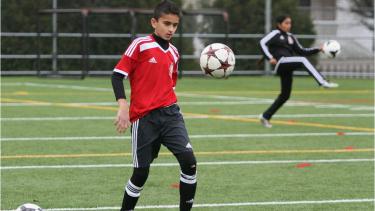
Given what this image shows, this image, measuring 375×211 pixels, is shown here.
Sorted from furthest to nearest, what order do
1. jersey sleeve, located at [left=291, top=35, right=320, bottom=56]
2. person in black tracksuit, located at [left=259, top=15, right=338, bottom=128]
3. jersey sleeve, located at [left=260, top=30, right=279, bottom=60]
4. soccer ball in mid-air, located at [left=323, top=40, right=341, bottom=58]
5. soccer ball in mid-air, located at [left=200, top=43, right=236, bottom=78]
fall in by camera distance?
soccer ball in mid-air, located at [left=323, top=40, right=341, bottom=58] < jersey sleeve, located at [left=291, top=35, right=320, bottom=56] < jersey sleeve, located at [left=260, top=30, right=279, bottom=60] < person in black tracksuit, located at [left=259, top=15, right=338, bottom=128] < soccer ball in mid-air, located at [left=200, top=43, right=236, bottom=78]

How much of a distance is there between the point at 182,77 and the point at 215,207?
23.0 metres

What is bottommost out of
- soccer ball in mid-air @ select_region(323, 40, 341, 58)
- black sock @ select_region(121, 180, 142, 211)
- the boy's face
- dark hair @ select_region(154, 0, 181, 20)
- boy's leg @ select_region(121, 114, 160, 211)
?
soccer ball in mid-air @ select_region(323, 40, 341, 58)

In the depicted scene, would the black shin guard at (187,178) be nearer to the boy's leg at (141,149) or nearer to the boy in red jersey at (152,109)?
the boy in red jersey at (152,109)

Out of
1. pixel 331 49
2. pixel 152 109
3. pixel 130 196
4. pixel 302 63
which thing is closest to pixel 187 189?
pixel 130 196

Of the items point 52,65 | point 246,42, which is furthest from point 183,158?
point 246,42

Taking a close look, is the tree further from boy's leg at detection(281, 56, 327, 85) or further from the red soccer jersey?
the red soccer jersey

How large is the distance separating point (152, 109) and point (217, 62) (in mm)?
1565

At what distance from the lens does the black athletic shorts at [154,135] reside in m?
7.18

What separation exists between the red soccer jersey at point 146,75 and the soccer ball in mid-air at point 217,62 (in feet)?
4.44

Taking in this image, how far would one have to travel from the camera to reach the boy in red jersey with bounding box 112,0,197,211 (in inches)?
282

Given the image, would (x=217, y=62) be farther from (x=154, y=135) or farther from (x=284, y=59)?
(x=284, y=59)

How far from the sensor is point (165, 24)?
7.21 meters

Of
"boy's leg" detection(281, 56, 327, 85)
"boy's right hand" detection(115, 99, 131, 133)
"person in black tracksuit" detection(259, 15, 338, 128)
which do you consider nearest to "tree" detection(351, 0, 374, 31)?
"person in black tracksuit" detection(259, 15, 338, 128)

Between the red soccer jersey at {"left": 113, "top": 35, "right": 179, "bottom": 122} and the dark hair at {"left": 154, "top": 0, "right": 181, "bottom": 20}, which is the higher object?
the dark hair at {"left": 154, "top": 0, "right": 181, "bottom": 20}
